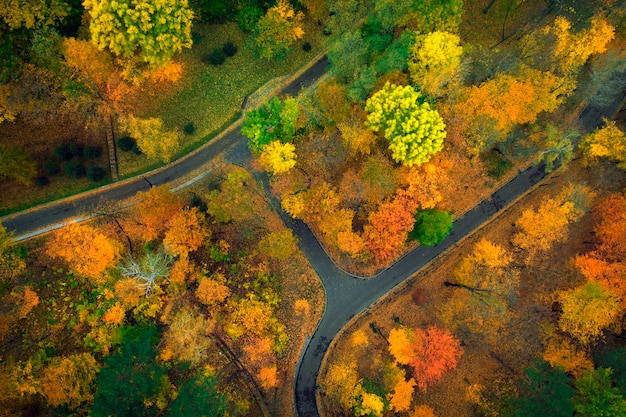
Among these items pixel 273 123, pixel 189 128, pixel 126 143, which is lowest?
pixel 273 123

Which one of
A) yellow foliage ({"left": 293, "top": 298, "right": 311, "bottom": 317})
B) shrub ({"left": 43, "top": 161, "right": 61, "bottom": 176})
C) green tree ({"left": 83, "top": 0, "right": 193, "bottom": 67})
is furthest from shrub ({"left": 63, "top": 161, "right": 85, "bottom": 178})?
yellow foliage ({"left": 293, "top": 298, "right": 311, "bottom": 317})

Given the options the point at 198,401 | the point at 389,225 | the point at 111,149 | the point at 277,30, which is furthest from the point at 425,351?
the point at 111,149

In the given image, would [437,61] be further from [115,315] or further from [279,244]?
[115,315]

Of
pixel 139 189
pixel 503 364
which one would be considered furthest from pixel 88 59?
pixel 503 364

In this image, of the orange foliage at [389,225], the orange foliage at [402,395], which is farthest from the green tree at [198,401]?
the orange foliage at [389,225]

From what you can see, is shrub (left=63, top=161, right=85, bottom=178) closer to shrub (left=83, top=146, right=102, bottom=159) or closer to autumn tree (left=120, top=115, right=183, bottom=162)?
shrub (left=83, top=146, right=102, bottom=159)

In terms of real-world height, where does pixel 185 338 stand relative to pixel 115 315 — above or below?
below

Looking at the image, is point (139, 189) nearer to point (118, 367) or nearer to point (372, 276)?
point (118, 367)
